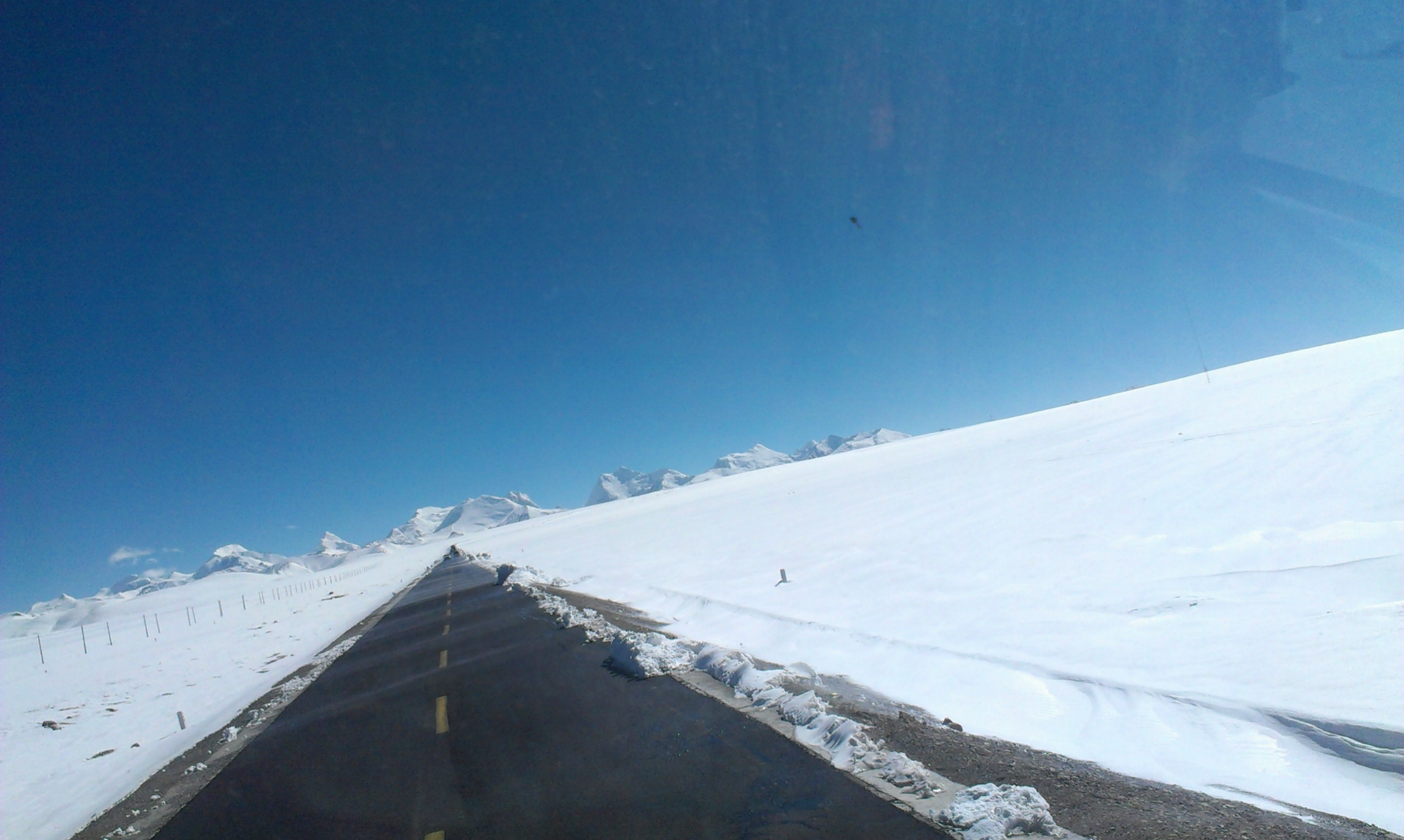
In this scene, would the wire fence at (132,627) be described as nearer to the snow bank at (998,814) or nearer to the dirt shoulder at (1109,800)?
the dirt shoulder at (1109,800)

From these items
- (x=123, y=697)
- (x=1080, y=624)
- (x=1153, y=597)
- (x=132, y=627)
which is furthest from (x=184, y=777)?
(x=132, y=627)

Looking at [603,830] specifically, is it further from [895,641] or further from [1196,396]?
Result: [1196,396]

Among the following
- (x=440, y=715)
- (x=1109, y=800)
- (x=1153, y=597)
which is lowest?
(x=440, y=715)

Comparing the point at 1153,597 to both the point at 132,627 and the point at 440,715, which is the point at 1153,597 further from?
the point at 132,627

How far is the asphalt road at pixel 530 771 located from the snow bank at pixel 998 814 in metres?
0.25

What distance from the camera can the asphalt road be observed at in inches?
198

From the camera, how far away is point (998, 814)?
4.40 meters

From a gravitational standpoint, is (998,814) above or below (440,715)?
above

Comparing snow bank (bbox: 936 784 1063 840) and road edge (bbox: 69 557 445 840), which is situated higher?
snow bank (bbox: 936 784 1063 840)

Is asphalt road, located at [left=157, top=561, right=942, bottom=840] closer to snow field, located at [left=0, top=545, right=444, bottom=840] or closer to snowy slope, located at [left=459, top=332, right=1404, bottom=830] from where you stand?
snowy slope, located at [left=459, top=332, right=1404, bottom=830]

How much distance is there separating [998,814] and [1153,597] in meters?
7.19

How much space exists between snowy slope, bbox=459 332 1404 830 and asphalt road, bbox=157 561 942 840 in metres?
2.64

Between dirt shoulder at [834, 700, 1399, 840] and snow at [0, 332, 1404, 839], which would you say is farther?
snow at [0, 332, 1404, 839]

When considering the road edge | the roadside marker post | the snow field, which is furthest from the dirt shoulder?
the snow field
